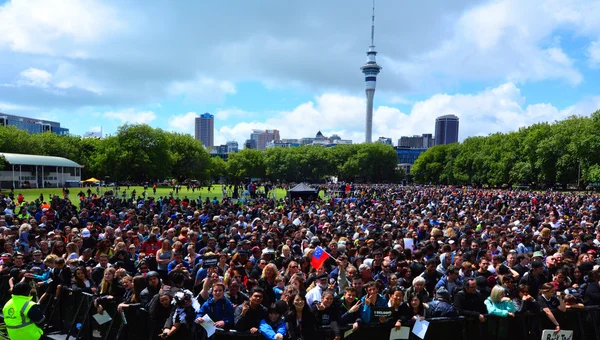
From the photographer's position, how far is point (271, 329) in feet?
17.6

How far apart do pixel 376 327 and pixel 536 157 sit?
7871 centimetres

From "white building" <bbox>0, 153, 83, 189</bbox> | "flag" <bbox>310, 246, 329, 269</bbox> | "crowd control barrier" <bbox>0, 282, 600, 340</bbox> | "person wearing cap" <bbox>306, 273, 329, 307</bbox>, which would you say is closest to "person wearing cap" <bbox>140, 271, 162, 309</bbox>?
"crowd control barrier" <bbox>0, 282, 600, 340</bbox>

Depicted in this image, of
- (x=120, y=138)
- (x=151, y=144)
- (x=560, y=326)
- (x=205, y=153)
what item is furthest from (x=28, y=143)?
(x=560, y=326)

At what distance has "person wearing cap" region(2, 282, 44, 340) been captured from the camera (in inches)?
219

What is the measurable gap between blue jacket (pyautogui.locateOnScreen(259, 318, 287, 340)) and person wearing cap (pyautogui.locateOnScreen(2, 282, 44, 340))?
3002mm

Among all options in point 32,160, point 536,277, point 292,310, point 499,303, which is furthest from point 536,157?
point 32,160

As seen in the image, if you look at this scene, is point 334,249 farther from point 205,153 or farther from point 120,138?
point 205,153

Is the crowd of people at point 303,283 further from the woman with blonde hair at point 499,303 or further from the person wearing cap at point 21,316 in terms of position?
the person wearing cap at point 21,316

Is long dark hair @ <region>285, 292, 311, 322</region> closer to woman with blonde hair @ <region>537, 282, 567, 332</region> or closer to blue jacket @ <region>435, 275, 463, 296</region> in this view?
blue jacket @ <region>435, 275, 463, 296</region>

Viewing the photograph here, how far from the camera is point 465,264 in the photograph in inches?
286

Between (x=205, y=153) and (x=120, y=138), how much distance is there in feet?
69.6

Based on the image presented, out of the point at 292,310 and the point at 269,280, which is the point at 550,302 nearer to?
the point at 292,310

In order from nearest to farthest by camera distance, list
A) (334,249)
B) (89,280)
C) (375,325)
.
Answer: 1. (375,325)
2. (89,280)
3. (334,249)

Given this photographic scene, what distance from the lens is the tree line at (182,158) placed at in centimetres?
7812
